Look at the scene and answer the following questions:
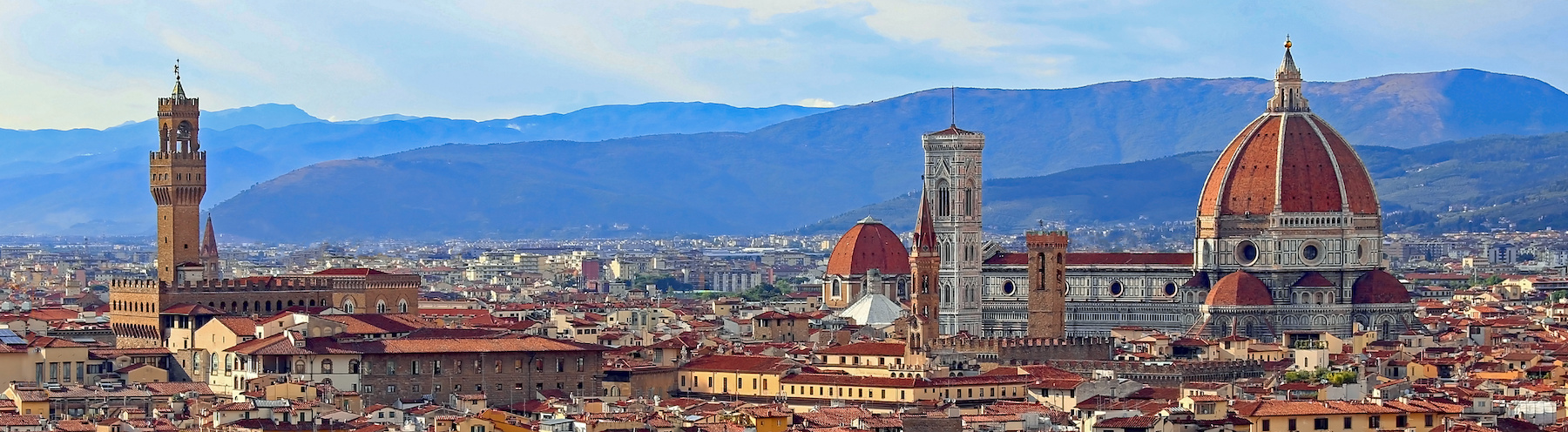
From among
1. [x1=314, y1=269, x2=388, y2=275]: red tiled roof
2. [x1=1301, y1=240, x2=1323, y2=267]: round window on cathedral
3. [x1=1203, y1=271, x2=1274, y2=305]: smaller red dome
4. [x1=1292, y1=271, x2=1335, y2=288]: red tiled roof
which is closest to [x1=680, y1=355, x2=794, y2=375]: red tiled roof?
[x1=314, y1=269, x2=388, y2=275]: red tiled roof

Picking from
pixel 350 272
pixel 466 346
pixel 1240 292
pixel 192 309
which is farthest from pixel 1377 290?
pixel 466 346

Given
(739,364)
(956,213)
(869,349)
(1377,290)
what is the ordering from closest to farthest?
(739,364) → (869,349) → (1377,290) → (956,213)

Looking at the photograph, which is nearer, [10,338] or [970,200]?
[10,338]

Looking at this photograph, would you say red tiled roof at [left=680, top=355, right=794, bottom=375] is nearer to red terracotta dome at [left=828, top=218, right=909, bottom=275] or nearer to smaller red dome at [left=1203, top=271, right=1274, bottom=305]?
smaller red dome at [left=1203, top=271, right=1274, bottom=305]

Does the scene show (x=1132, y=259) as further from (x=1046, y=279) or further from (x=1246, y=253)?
(x=1046, y=279)

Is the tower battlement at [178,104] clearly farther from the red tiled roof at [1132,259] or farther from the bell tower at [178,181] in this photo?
the red tiled roof at [1132,259]

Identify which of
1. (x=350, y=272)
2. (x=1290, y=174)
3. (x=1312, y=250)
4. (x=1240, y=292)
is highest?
(x=1290, y=174)

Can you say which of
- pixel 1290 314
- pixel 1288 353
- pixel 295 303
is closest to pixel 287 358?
pixel 295 303
